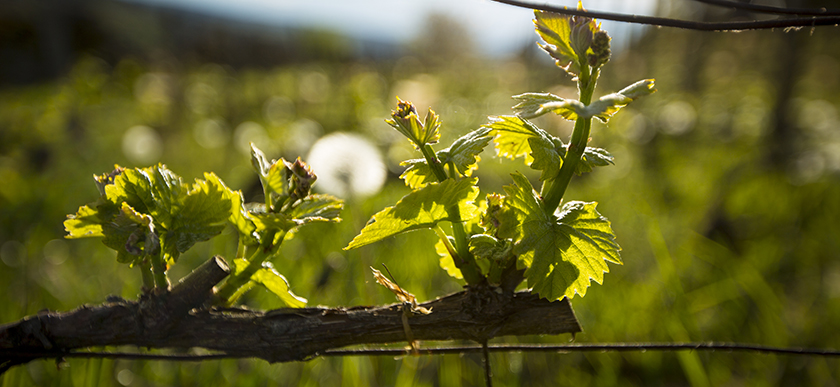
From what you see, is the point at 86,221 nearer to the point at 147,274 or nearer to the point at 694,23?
the point at 147,274

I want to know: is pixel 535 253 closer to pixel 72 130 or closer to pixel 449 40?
pixel 72 130

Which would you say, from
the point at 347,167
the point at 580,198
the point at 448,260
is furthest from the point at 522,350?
the point at 580,198

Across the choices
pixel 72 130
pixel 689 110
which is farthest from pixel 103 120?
pixel 689 110

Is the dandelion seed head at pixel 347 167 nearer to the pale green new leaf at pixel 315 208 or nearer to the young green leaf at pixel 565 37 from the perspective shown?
the pale green new leaf at pixel 315 208

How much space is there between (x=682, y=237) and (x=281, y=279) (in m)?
1.74

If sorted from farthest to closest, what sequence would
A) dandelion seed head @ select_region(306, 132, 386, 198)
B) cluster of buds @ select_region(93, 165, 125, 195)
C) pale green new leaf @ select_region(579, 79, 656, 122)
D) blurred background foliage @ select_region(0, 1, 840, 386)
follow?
dandelion seed head @ select_region(306, 132, 386, 198) < blurred background foliage @ select_region(0, 1, 840, 386) < cluster of buds @ select_region(93, 165, 125, 195) < pale green new leaf @ select_region(579, 79, 656, 122)

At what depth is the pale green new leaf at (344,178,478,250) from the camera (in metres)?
0.33

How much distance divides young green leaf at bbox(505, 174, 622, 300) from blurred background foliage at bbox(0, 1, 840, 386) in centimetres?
47

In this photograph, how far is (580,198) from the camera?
81.4 inches

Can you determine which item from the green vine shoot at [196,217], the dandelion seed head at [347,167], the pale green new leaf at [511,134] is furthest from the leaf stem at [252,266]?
the dandelion seed head at [347,167]

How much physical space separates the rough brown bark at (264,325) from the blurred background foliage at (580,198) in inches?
18.5

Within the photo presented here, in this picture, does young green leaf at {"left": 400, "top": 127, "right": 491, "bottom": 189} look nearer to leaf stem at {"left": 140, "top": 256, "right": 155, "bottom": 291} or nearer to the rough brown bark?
the rough brown bark

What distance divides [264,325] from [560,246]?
0.28 meters

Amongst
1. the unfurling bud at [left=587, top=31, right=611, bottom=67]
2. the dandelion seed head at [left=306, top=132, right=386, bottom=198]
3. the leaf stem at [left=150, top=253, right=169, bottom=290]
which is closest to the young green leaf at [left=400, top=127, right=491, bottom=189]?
the unfurling bud at [left=587, top=31, right=611, bottom=67]
